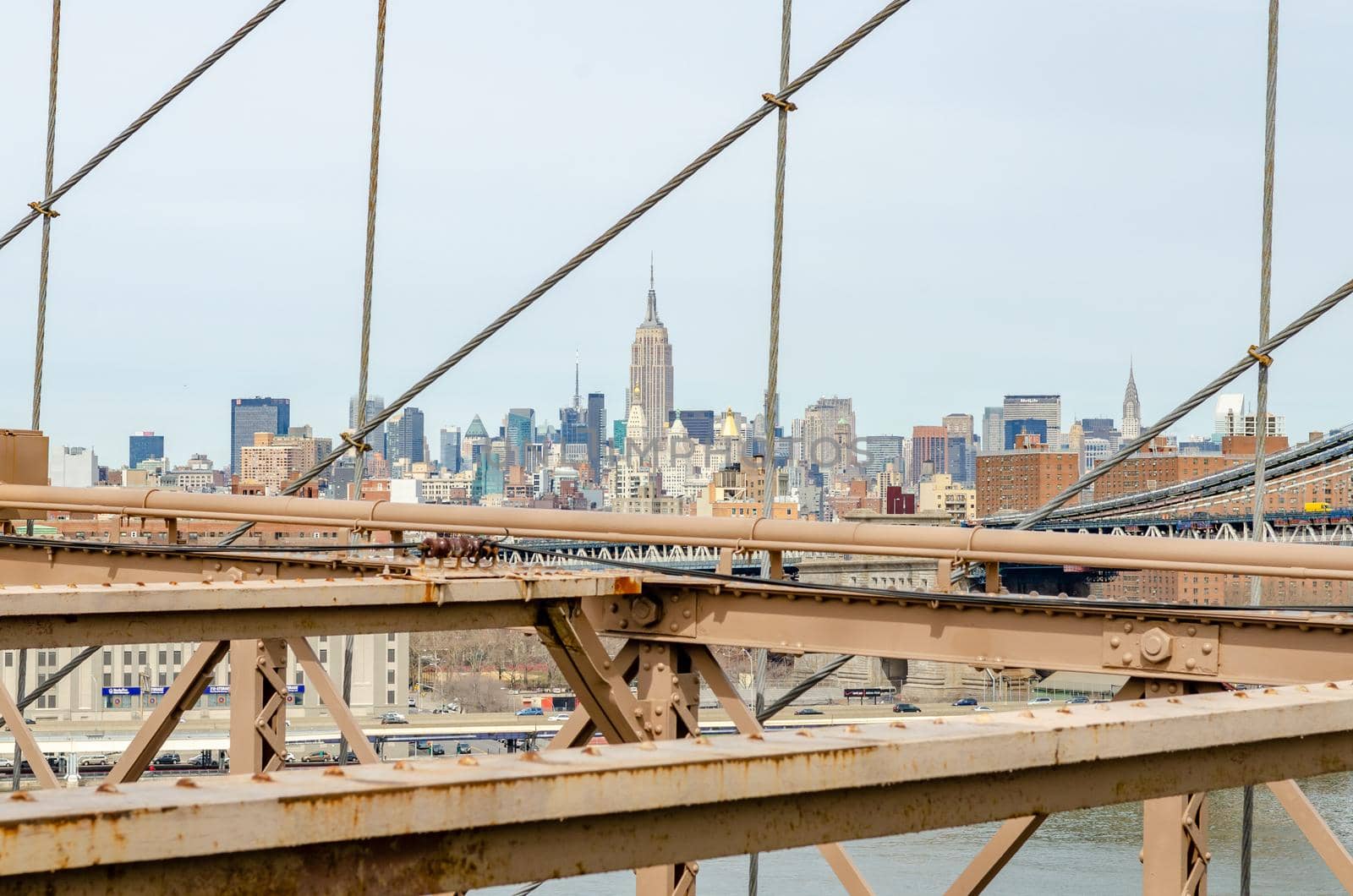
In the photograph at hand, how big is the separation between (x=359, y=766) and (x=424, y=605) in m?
3.36

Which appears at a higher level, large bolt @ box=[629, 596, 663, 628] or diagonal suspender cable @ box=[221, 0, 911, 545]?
diagonal suspender cable @ box=[221, 0, 911, 545]

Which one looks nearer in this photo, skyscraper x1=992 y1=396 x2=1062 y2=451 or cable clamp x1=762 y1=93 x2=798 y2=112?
cable clamp x1=762 y1=93 x2=798 y2=112

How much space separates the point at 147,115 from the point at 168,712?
674cm

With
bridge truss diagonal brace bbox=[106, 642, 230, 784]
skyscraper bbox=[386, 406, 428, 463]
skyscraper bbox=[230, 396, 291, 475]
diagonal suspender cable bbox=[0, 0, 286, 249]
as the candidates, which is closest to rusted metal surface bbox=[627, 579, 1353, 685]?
bridge truss diagonal brace bbox=[106, 642, 230, 784]

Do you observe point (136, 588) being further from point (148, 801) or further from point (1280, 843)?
point (1280, 843)

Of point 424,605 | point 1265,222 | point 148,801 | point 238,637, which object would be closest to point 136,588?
point 238,637

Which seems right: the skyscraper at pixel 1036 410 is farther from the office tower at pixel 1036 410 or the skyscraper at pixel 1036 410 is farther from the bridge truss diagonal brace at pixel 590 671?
the bridge truss diagonal brace at pixel 590 671

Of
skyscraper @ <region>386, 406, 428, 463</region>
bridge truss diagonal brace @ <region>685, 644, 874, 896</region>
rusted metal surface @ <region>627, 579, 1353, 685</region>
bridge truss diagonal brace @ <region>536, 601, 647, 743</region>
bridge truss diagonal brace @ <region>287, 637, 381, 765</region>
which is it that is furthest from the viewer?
skyscraper @ <region>386, 406, 428, 463</region>

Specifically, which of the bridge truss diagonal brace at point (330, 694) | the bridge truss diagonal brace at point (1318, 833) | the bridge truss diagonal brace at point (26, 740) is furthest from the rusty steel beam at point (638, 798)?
the bridge truss diagonal brace at point (26, 740)

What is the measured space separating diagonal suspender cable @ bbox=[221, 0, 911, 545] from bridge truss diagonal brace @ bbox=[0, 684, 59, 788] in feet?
5.76

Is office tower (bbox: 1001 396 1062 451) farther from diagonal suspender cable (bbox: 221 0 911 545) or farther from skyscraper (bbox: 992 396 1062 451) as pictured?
diagonal suspender cable (bbox: 221 0 911 545)

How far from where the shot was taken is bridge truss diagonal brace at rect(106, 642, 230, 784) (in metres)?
7.39

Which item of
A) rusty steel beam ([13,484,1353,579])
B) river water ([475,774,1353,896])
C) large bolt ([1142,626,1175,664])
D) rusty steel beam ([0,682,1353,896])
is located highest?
rusty steel beam ([13,484,1353,579])

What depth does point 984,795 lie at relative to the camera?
359 centimetres
